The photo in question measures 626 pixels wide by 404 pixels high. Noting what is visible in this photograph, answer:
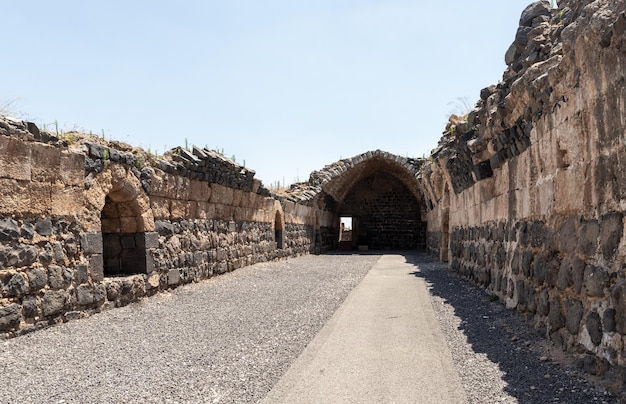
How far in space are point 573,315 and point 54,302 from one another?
511cm

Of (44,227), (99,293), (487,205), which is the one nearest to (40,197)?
(44,227)

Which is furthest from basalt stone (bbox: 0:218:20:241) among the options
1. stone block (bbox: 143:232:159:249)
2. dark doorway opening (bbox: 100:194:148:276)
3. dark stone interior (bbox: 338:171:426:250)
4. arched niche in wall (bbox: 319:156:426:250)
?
dark stone interior (bbox: 338:171:426:250)

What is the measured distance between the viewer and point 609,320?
2984 millimetres

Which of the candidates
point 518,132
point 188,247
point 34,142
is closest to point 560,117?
point 518,132

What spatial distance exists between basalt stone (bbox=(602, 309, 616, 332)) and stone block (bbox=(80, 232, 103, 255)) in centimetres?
542

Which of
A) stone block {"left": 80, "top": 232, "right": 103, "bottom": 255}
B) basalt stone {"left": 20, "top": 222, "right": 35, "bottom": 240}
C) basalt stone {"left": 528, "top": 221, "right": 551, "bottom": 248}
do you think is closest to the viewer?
basalt stone {"left": 528, "top": 221, "right": 551, "bottom": 248}

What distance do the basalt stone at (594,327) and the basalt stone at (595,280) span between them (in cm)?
14

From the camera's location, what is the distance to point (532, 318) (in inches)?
183

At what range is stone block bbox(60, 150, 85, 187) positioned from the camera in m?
5.51

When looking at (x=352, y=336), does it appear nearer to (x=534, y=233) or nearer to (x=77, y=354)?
(x=534, y=233)

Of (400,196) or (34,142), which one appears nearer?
(34,142)

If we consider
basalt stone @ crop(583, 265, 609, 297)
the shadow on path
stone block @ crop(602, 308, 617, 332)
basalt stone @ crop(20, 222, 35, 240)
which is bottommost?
the shadow on path

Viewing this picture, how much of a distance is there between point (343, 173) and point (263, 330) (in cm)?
1564

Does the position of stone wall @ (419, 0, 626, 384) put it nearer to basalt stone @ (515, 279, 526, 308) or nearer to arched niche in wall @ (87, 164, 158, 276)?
basalt stone @ (515, 279, 526, 308)
